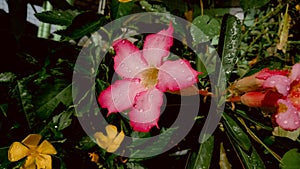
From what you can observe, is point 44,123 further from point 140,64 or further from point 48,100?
point 140,64

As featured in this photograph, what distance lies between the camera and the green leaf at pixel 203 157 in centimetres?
73

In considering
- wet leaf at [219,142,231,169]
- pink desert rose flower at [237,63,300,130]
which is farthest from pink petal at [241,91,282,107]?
wet leaf at [219,142,231,169]

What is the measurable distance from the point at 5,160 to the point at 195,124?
439 mm

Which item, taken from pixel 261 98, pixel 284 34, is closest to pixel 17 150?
pixel 261 98

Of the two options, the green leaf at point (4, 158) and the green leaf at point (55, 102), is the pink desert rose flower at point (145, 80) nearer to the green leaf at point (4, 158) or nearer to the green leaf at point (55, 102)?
the green leaf at point (55, 102)

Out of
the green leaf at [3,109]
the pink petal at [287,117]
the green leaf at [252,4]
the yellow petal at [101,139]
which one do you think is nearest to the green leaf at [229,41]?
the green leaf at [252,4]

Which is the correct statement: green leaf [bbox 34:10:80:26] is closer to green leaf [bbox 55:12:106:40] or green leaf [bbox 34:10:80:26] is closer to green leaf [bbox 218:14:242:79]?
green leaf [bbox 55:12:106:40]

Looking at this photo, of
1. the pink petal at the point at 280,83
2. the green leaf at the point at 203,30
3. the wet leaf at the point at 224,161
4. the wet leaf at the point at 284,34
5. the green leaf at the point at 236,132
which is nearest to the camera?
the pink petal at the point at 280,83

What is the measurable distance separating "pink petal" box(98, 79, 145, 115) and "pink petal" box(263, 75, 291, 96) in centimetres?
21

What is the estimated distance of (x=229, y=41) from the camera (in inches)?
29.2

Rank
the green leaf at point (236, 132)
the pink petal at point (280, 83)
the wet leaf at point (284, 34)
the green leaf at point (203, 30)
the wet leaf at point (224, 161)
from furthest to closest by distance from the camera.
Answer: the wet leaf at point (284, 34), the wet leaf at point (224, 161), the green leaf at point (203, 30), the green leaf at point (236, 132), the pink petal at point (280, 83)

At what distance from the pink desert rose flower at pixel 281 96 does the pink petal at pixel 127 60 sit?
0.66 feet

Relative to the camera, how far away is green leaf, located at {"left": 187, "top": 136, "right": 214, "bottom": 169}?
733mm

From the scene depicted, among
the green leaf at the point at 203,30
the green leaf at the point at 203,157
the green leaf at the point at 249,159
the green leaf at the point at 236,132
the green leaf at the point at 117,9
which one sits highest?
the green leaf at the point at 117,9
